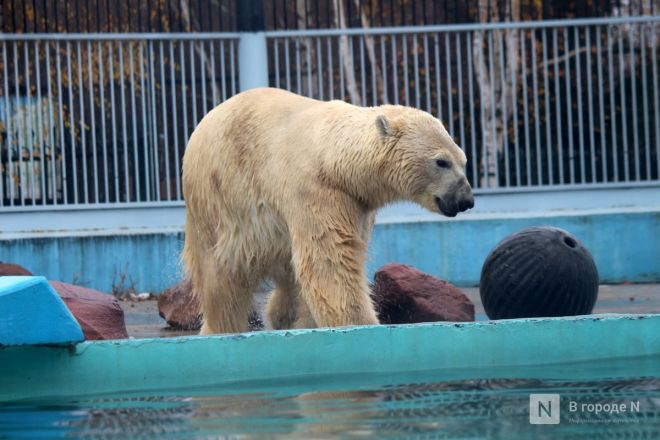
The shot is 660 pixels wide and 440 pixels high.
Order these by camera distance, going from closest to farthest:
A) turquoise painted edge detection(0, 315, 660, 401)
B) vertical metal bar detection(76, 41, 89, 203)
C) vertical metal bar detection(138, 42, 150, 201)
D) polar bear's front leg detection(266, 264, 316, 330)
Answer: turquoise painted edge detection(0, 315, 660, 401) < polar bear's front leg detection(266, 264, 316, 330) < vertical metal bar detection(76, 41, 89, 203) < vertical metal bar detection(138, 42, 150, 201)

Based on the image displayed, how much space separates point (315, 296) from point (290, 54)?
4.45 metres

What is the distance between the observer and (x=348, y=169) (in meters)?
4.85

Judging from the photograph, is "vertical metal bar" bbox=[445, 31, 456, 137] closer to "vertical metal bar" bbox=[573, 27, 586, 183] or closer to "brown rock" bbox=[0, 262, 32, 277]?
"vertical metal bar" bbox=[573, 27, 586, 183]

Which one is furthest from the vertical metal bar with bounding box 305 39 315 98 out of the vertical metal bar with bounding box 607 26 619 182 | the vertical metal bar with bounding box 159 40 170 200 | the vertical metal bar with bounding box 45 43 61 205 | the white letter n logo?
the white letter n logo

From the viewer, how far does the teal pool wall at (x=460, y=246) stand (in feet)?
27.3

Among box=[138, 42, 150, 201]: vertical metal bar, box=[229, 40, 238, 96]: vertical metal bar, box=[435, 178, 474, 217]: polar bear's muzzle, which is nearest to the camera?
box=[435, 178, 474, 217]: polar bear's muzzle

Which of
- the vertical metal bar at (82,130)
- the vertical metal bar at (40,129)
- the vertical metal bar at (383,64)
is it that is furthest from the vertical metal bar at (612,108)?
the vertical metal bar at (40,129)

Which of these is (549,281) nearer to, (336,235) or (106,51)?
(336,235)

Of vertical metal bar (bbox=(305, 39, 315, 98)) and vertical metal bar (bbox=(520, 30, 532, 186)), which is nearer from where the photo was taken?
vertical metal bar (bbox=(520, 30, 532, 186))

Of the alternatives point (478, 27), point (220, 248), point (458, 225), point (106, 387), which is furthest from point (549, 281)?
point (478, 27)

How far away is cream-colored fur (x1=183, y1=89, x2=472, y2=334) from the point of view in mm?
4824


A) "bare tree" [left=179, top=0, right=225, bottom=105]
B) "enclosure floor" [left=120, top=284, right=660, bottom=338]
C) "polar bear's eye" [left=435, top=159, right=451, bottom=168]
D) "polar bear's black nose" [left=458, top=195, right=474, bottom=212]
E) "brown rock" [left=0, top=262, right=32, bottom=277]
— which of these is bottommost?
"enclosure floor" [left=120, top=284, right=660, bottom=338]

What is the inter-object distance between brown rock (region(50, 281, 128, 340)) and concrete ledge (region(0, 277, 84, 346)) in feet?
4.13

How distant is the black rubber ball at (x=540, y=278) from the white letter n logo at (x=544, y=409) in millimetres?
1982
